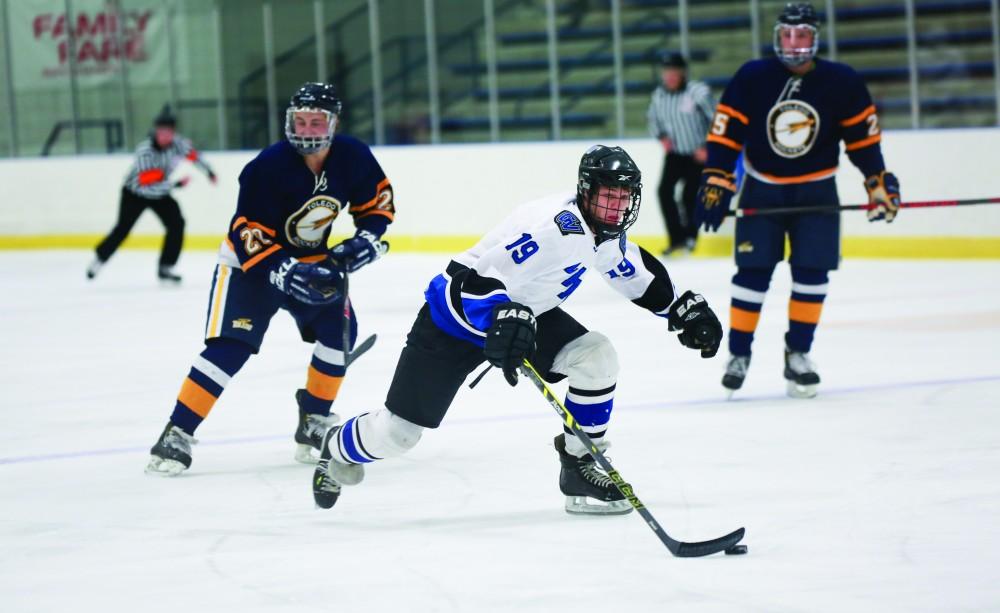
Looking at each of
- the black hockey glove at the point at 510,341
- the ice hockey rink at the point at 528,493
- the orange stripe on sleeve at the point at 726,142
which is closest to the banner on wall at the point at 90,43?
the ice hockey rink at the point at 528,493

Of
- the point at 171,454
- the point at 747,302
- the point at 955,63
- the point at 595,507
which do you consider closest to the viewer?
the point at 595,507

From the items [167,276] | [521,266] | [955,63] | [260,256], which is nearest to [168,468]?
[260,256]

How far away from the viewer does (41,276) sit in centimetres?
1150

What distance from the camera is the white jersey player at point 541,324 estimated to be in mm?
3467

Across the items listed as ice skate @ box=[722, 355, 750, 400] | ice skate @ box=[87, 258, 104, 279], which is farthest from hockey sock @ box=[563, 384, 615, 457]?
ice skate @ box=[87, 258, 104, 279]

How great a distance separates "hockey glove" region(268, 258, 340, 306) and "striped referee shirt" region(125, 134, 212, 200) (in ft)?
20.6

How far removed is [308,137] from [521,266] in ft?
3.55

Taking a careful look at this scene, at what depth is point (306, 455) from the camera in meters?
4.59

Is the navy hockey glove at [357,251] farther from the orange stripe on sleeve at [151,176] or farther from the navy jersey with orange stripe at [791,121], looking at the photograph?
the orange stripe on sleeve at [151,176]

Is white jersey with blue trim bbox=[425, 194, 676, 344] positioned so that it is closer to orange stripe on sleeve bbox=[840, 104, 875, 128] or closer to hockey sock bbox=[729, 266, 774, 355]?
hockey sock bbox=[729, 266, 774, 355]

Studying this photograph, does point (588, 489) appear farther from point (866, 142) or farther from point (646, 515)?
point (866, 142)

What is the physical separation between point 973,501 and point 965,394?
5.29ft

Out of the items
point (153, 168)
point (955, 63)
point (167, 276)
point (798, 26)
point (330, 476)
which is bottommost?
point (167, 276)

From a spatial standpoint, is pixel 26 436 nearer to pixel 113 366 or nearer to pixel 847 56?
pixel 113 366
